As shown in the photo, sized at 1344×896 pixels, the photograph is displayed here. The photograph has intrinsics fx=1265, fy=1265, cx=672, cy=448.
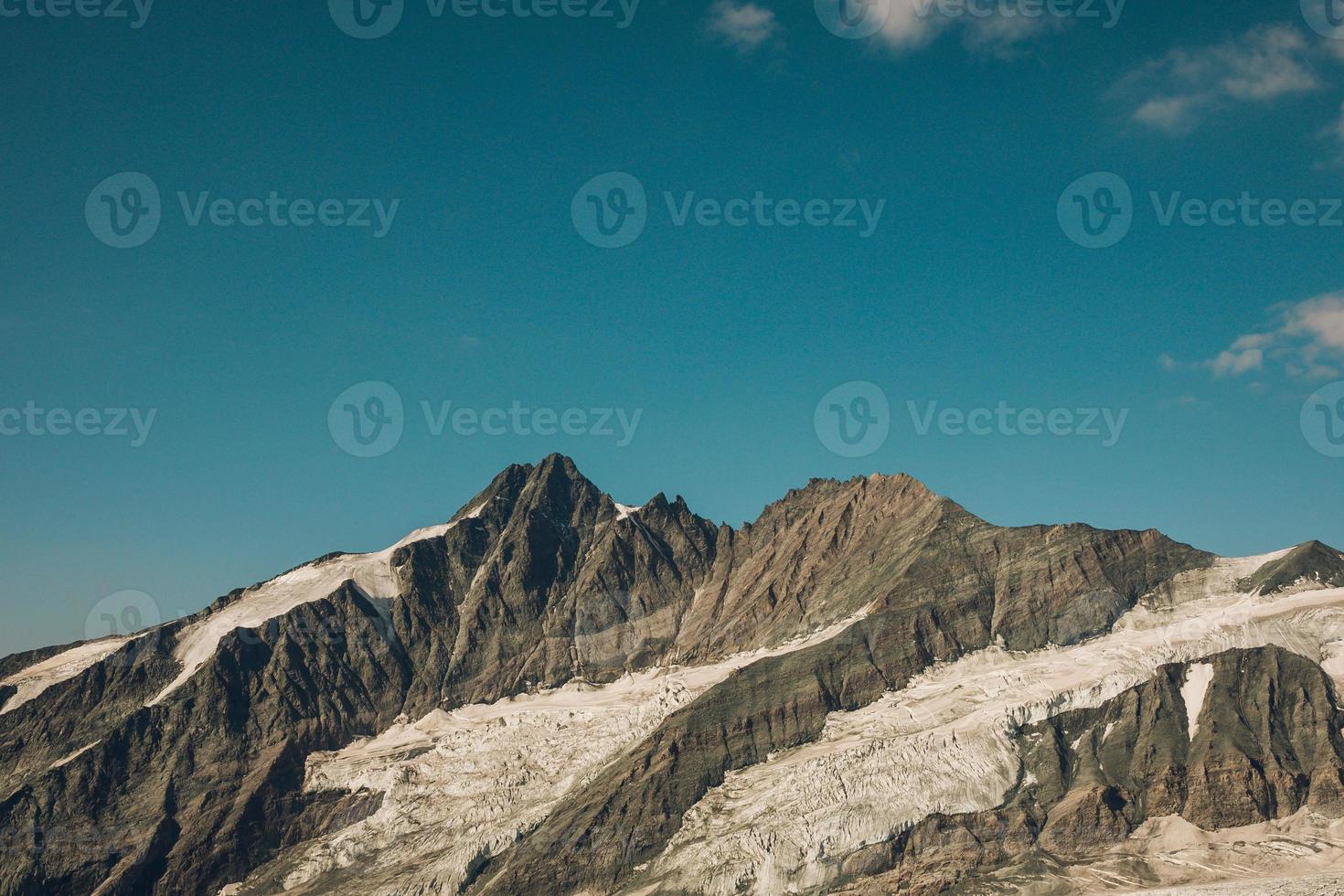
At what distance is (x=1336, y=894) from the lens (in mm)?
194125

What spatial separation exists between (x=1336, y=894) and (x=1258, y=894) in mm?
10998

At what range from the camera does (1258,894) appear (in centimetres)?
19938
